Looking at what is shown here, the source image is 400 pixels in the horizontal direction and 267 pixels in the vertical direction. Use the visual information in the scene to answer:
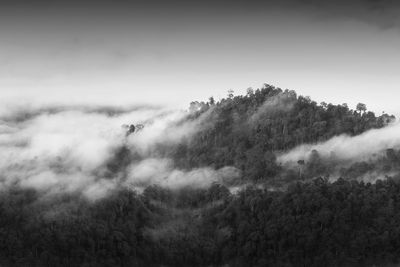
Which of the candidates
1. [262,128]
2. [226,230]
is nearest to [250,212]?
[226,230]

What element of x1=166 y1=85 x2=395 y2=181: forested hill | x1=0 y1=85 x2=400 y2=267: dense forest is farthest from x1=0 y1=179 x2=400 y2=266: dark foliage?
x1=166 y1=85 x2=395 y2=181: forested hill

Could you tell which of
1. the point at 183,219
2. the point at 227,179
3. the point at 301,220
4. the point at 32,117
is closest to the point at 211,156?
the point at 227,179

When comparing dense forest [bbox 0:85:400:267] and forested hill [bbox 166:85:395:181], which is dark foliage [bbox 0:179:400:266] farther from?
forested hill [bbox 166:85:395:181]

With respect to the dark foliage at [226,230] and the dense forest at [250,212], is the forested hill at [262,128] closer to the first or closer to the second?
the dense forest at [250,212]

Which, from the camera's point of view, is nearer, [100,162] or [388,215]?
[388,215]

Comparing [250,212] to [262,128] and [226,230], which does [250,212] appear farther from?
[262,128]

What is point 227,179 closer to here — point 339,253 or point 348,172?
point 348,172
